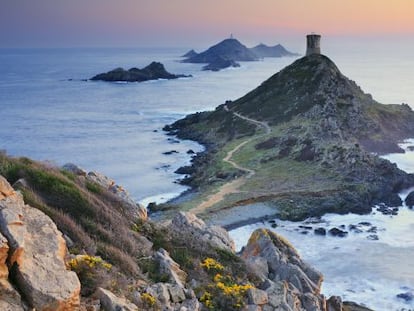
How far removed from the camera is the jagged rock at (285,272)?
1458cm

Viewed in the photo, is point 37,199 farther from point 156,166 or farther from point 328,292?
point 156,166

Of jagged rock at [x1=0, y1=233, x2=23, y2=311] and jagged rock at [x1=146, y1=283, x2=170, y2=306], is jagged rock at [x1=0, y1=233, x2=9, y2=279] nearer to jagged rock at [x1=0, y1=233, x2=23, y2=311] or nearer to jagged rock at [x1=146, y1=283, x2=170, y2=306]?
jagged rock at [x1=0, y1=233, x2=23, y2=311]

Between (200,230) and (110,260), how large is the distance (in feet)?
18.8

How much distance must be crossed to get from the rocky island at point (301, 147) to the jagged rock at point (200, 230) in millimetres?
24917

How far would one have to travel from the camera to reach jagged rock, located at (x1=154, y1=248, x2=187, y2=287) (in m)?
12.2

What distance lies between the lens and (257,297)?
12852 millimetres

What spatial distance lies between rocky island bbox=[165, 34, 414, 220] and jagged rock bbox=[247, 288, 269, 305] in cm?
2974

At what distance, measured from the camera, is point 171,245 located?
46.4ft

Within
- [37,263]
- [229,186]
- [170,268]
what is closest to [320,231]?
[229,186]

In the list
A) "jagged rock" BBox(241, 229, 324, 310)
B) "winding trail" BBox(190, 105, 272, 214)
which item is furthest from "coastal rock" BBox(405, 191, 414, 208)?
"jagged rock" BBox(241, 229, 324, 310)

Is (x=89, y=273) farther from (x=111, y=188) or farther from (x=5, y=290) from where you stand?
(x=111, y=188)

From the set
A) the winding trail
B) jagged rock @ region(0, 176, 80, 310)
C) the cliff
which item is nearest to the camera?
jagged rock @ region(0, 176, 80, 310)

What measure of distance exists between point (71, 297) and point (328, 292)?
24665mm

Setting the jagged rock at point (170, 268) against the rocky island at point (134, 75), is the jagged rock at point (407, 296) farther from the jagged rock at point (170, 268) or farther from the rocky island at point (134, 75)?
the rocky island at point (134, 75)
